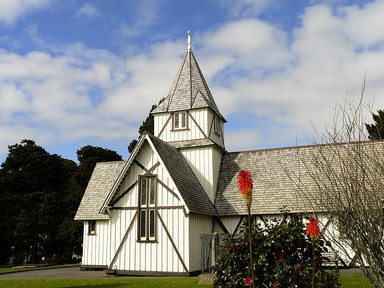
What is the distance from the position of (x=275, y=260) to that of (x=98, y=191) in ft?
63.6

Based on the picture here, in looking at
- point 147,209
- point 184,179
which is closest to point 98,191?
point 147,209

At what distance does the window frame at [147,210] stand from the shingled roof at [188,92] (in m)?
6.19

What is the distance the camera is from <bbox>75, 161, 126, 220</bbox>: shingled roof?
2498 centimetres

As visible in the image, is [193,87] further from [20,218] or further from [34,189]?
[34,189]

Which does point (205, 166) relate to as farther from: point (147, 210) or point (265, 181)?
point (147, 210)

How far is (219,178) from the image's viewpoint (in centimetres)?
2538

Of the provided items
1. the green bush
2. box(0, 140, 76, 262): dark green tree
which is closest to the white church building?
the green bush

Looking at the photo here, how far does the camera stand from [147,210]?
21156 millimetres

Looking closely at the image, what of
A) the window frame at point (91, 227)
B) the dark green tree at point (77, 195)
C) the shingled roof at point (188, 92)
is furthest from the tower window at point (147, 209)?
the dark green tree at point (77, 195)

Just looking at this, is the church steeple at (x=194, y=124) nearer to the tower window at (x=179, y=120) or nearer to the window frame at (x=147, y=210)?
the tower window at (x=179, y=120)

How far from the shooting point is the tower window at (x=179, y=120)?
25.9 meters

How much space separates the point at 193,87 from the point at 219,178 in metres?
6.22

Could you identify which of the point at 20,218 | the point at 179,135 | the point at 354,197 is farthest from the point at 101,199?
the point at 354,197

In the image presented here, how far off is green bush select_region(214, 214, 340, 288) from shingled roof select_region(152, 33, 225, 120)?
54.8ft
